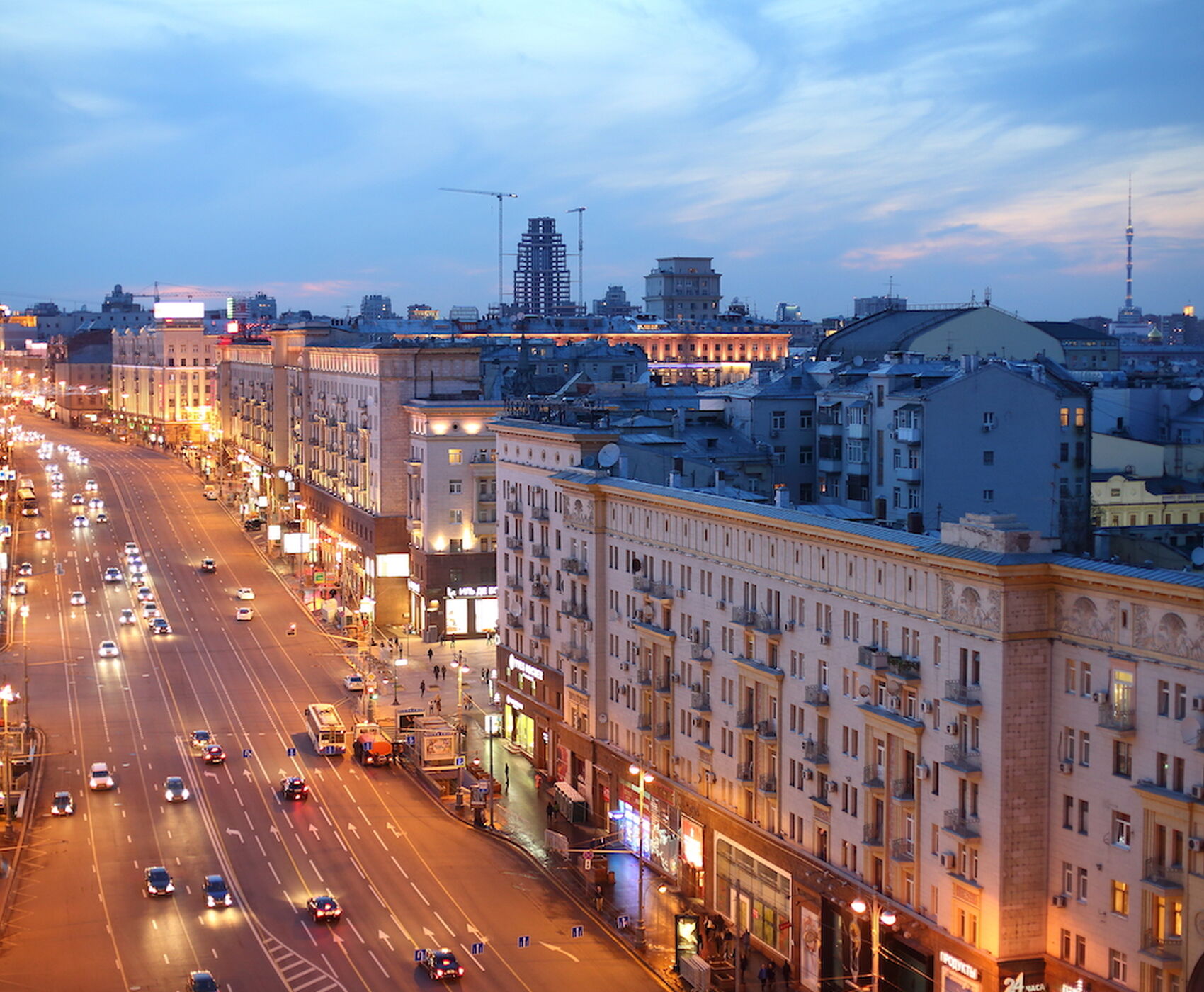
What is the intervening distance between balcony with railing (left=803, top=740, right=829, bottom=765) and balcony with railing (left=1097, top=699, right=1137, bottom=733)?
14.5 meters

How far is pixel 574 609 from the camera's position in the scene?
82562 millimetres

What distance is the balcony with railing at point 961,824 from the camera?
158 ft

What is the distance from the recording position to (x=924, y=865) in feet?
167

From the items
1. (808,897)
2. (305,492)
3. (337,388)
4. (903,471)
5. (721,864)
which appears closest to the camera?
(808,897)

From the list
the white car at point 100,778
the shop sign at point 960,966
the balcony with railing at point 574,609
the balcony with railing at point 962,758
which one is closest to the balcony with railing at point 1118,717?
the balcony with railing at point 962,758

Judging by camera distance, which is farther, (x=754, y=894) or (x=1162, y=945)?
(x=754, y=894)

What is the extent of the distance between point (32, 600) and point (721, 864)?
303 feet

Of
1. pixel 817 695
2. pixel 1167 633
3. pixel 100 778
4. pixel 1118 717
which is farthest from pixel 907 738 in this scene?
pixel 100 778

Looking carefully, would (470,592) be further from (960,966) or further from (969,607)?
(960,966)

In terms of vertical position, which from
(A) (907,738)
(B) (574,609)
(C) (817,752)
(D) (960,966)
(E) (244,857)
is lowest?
(E) (244,857)

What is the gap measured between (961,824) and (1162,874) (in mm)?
7191

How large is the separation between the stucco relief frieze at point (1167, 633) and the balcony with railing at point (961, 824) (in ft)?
26.2

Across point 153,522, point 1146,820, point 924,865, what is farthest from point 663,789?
point 153,522

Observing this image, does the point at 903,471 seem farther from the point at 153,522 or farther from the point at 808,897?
the point at 153,522
